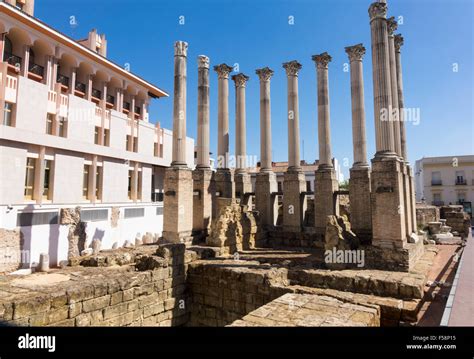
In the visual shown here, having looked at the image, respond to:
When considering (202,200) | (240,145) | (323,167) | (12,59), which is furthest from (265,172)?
(12,59)

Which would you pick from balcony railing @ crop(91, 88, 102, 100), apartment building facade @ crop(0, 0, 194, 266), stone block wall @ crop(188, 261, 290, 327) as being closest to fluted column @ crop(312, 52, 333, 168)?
stone block wall @ crop(188, 261, 290, 327)

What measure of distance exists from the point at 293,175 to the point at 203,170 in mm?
5340

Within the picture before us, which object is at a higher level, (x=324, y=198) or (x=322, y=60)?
(x=322, y=60)

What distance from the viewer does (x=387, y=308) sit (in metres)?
8.36

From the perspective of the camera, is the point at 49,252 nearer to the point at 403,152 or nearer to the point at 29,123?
the point at 29,123

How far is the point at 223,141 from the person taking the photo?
20.3 meters

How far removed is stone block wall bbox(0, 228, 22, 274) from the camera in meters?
15.4

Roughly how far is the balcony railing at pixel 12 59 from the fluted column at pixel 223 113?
1261 cm

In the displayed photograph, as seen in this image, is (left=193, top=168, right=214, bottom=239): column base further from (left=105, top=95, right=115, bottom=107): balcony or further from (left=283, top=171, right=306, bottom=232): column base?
(left=105, top=95, right=115, bottom=107): balcony

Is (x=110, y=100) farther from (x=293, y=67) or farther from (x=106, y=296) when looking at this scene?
(x=106, y=296)

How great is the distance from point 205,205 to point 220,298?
7.25m

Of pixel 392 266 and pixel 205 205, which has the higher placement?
pixel 205 205

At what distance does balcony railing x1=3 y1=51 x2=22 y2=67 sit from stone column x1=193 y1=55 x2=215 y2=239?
38.4 ft
